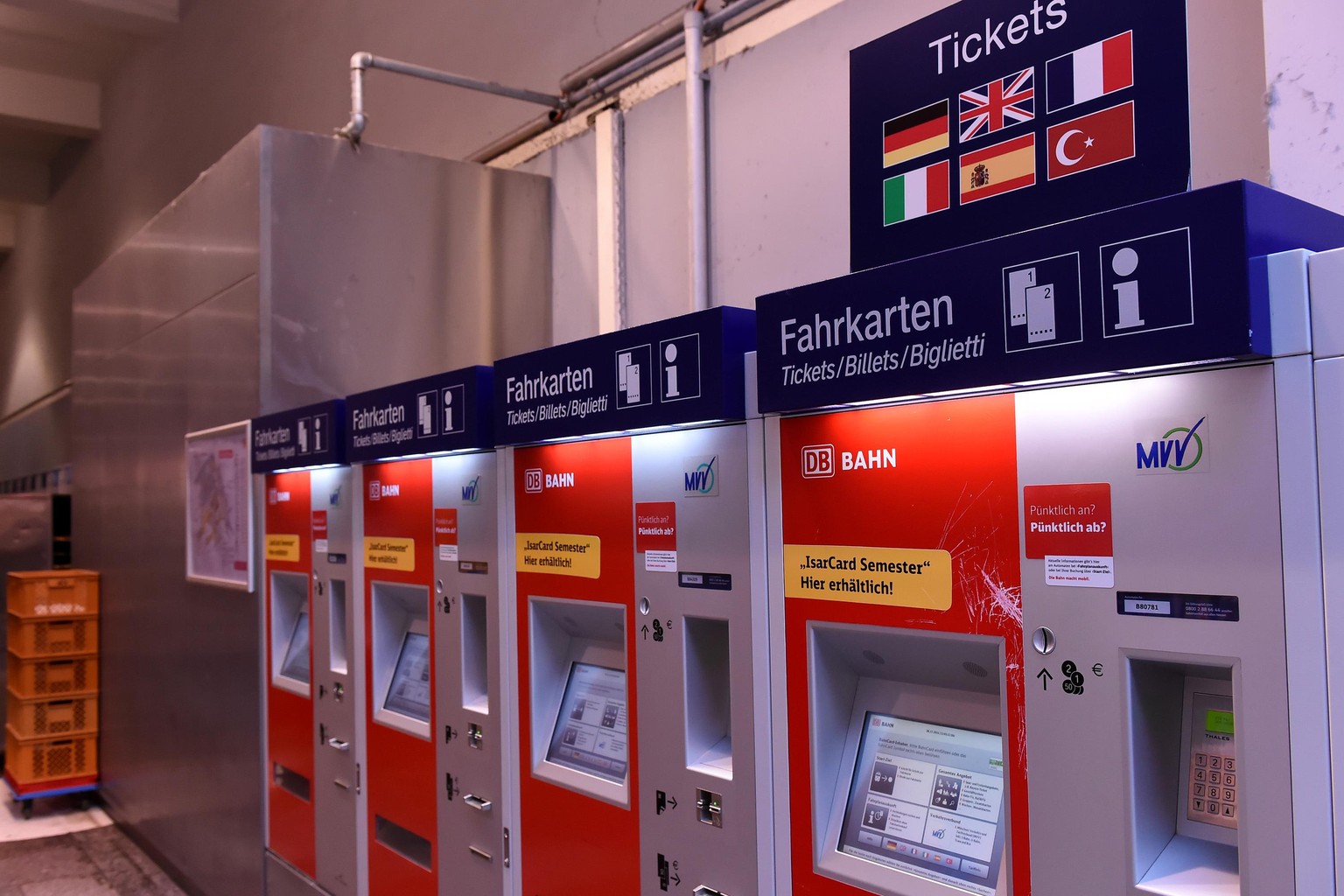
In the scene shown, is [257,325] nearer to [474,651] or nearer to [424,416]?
[424,416]

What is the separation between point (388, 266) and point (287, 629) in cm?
153

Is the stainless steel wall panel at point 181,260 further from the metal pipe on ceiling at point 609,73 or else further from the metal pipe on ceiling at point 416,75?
the metal pipe on ceiling at point 609,73

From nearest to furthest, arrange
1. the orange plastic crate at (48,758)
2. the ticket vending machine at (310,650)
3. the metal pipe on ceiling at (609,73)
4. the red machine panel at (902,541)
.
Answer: the red machine panel at (902,541)
the metal pipe on ceiling at (609,73)
the ticket vending machine at (310,650)
the orange plastic crate at (48,758)

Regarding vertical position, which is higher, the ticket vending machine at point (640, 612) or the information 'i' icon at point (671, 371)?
the information 'i' icon at point (671, 371)

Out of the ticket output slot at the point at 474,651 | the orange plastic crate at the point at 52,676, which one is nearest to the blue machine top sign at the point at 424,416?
the ticket output slot at the point at 474,651

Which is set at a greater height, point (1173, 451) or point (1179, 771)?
point (1173, 451)

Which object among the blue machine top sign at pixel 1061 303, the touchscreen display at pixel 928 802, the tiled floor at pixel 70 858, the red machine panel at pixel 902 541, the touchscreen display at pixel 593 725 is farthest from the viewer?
the tiled floor at pixel 70 858

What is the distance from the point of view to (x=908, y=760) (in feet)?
6.13

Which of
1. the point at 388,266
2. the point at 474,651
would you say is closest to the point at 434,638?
the point at 474,651

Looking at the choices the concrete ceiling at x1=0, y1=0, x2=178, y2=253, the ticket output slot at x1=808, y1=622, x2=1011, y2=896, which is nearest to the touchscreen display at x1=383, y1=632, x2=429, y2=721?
the ticket output slot at x1=808, y1=622, x2=1011, y2=896

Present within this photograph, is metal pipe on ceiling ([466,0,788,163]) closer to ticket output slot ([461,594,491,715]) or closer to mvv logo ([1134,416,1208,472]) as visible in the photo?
ticket output slot ([461,594,491,715])

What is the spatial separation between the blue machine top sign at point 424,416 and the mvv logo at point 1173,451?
180cm

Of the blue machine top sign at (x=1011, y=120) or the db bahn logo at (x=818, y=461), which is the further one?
the db bahn logo at (x=818, y=461)

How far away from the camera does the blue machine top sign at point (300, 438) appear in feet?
11.8
